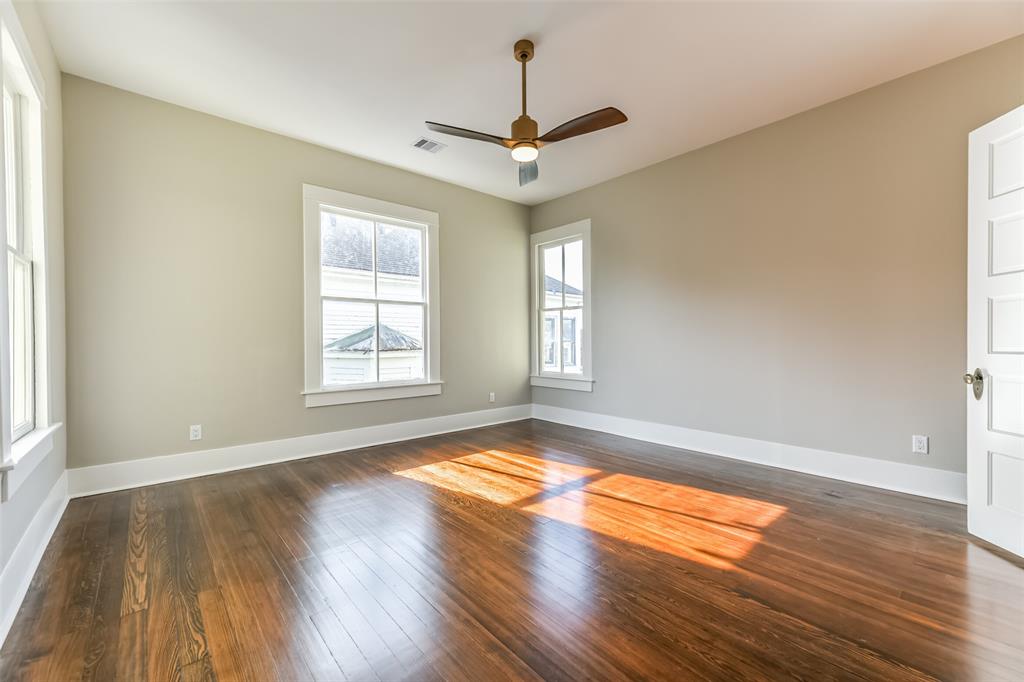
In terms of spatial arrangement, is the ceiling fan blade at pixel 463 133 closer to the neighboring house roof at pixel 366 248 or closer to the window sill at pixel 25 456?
the neighboring house roof at pixel 366 248

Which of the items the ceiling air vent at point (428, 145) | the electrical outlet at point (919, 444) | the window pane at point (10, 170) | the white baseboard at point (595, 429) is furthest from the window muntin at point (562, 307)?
the window pane at point (10, 170)

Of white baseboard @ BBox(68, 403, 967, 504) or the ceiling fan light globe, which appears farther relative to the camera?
white baseboard @ BBox(68, 403, 967, 504)

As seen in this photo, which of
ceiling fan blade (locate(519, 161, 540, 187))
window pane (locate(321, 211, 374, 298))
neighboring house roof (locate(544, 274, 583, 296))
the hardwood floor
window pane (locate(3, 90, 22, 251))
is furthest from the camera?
neighboring house roof (locate(544, 274, 583, 296))

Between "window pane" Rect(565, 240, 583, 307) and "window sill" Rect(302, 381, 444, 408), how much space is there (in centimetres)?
197

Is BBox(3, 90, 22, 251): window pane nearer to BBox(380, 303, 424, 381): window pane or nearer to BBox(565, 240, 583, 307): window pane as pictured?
BBox(380, 303, 424, 381): window pane

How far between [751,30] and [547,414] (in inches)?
173

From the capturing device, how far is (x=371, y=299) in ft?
14.9

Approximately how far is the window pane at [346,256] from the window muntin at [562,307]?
7.65 feet

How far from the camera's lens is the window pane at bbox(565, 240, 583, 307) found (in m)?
5.38

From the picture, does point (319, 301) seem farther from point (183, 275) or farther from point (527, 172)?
→ point (527, 172)

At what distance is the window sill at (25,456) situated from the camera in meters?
1.74

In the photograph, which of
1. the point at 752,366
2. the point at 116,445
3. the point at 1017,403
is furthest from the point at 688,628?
the point at 116,445

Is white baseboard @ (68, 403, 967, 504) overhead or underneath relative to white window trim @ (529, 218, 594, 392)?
underneath

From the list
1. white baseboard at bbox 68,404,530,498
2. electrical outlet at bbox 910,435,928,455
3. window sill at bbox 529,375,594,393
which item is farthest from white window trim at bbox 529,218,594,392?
electrical outlet at bbox 910,435,928,455
